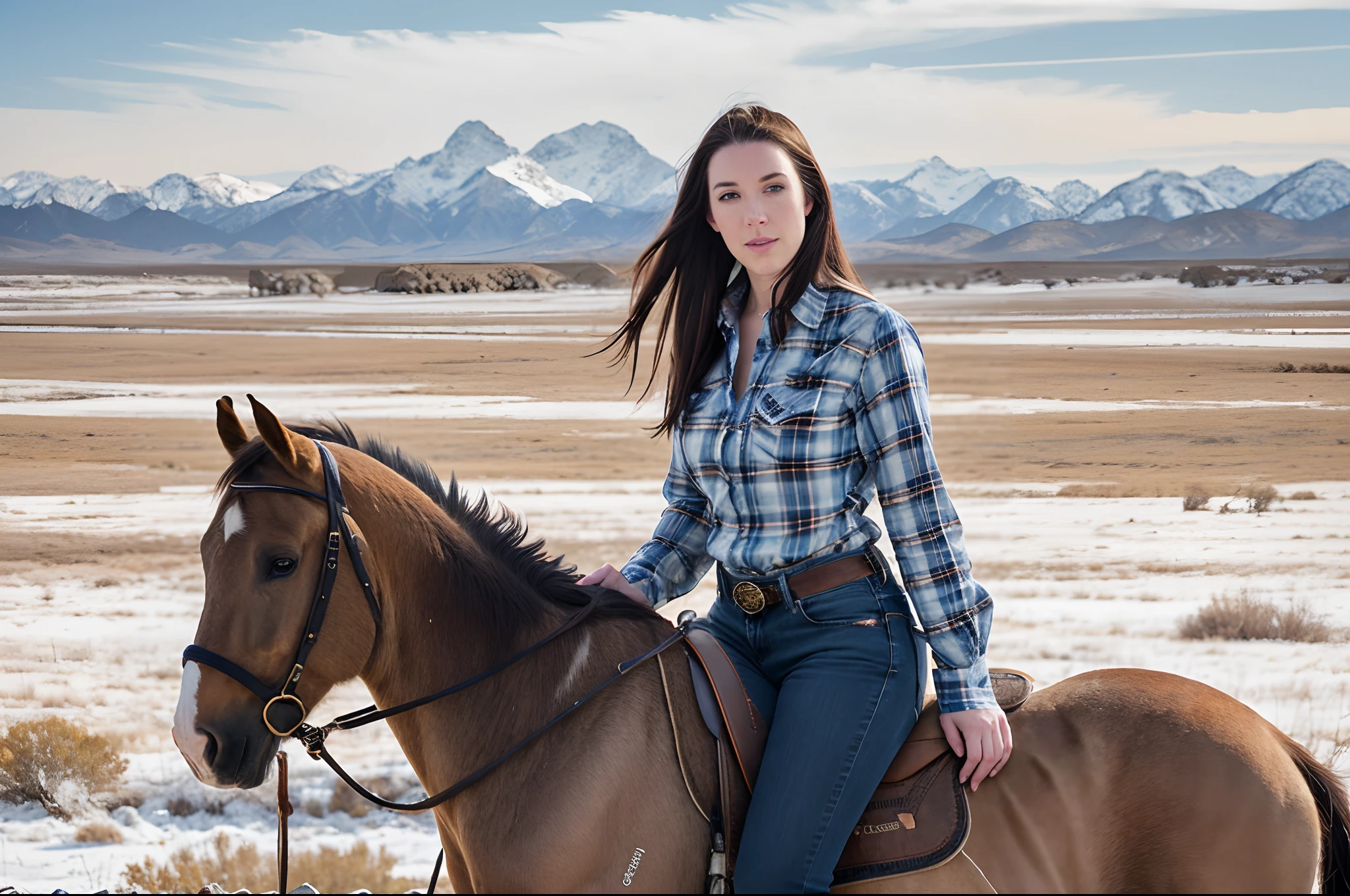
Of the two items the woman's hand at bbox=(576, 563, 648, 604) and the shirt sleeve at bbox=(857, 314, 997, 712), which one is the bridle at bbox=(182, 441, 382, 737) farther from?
the shirt sleeve at bbox=(857, 314, 997, 712)

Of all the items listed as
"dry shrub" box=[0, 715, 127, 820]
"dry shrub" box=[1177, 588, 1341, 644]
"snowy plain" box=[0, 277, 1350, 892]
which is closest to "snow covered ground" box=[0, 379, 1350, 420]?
"snowy plain" box=[0, 277, 1350, 892]

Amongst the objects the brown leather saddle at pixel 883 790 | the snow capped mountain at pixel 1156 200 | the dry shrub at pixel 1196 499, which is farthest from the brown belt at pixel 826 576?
the snow capped mountain at pixel 1156 200

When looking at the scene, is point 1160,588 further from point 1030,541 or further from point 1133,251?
point 1133,251

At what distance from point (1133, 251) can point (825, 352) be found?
137 m

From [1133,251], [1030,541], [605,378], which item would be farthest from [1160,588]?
[1133,251]

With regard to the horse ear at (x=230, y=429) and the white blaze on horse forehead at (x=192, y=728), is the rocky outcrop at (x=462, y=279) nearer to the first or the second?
the horse ear at (x=230, y=429)

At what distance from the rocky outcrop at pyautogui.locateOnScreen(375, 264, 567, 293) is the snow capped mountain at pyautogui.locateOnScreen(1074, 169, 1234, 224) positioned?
4600 inches

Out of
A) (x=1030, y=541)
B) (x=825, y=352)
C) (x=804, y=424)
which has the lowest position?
(x=1030, y=541)

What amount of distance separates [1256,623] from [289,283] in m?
56.0

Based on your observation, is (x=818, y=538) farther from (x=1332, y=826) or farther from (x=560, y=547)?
(x=560, y=547)

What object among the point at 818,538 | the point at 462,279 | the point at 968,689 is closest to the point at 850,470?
the point at 818,538

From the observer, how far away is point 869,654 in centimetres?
250

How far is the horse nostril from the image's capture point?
230cm

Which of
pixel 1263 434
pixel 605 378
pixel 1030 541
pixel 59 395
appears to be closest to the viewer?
pixel 59 395
